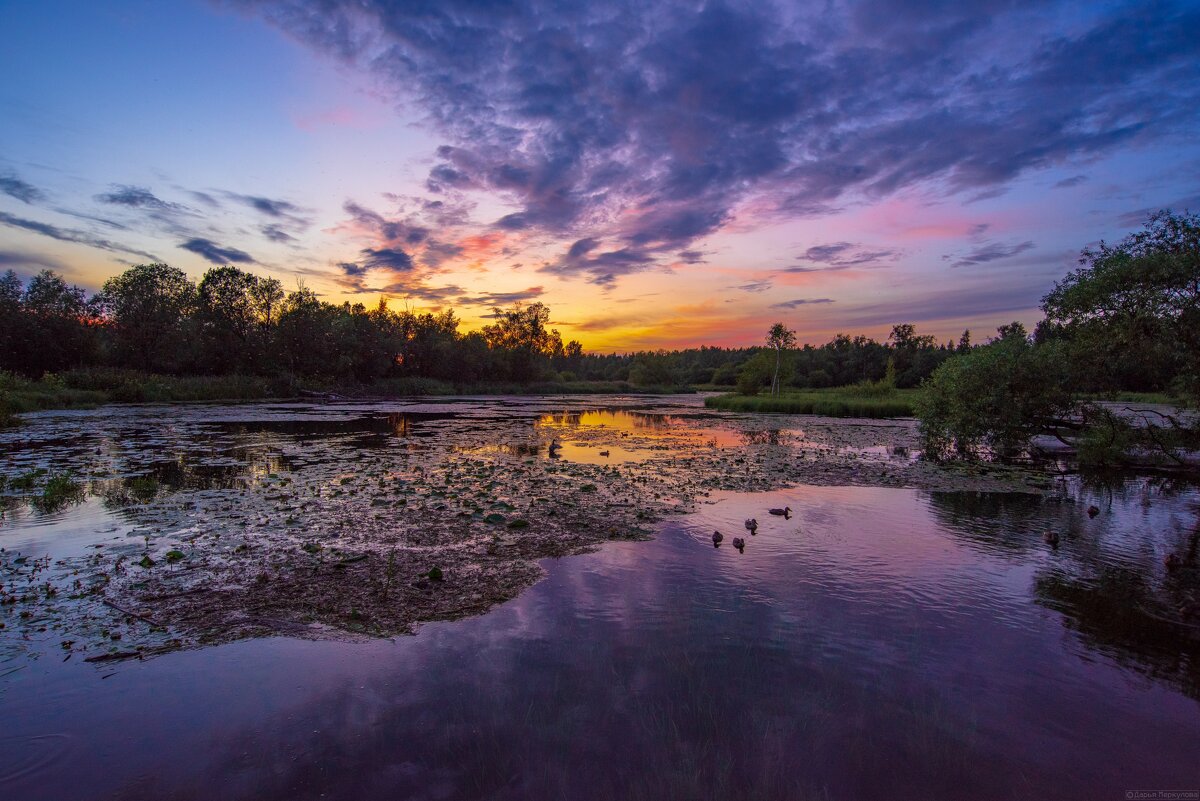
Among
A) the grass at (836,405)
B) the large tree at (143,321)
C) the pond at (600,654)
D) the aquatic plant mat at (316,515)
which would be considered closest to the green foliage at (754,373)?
the grass at (836,405)

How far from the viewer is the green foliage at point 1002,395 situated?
65.1 ft

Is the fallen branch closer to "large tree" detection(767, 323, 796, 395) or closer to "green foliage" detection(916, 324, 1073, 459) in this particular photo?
"green foliage" detection(916, 324, 1073, 459)

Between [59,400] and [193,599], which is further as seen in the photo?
[59,400]

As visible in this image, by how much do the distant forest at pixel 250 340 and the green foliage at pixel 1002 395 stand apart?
142 ft

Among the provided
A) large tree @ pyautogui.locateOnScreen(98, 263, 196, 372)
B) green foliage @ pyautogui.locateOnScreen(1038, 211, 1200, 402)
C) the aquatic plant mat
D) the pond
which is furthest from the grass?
large tree @ pyautogui.locateOnScreen(98, 263, 196, 372)

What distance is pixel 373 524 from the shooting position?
10.5 meters

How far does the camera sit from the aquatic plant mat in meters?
6.76

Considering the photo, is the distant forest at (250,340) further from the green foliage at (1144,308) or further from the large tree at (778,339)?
the green foliage at (1144,308)

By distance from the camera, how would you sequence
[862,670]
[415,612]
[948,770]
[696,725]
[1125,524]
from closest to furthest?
1. [948,770]
2. [696,725]
3. [862,670]
4. [415,612]
5. [1125,524]

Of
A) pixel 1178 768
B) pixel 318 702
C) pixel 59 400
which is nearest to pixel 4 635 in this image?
pixel 318 702

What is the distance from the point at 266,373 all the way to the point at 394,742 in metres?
71.4

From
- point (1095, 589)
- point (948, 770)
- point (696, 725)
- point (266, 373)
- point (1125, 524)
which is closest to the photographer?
point (948, 770)

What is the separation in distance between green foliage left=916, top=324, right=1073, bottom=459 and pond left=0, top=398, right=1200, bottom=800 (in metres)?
8.08

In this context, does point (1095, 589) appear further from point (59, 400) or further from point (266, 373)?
point (266, 373)
